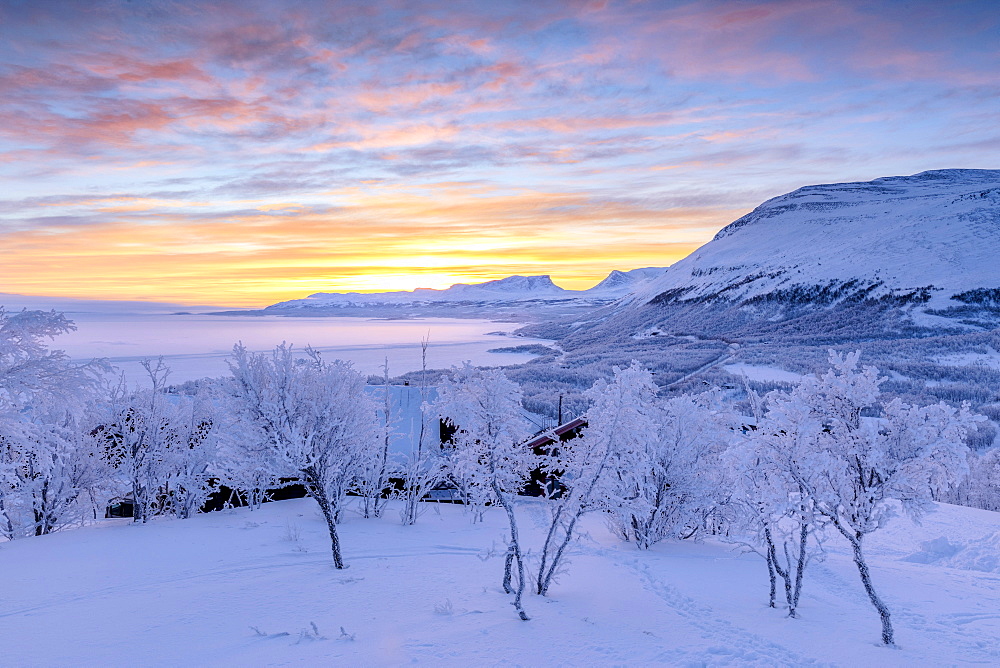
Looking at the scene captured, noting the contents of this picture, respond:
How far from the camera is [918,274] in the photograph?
102 metres

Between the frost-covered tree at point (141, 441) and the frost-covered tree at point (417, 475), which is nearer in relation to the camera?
the frost-covered tree at point (417, 475)

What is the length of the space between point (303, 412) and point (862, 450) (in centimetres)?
1242

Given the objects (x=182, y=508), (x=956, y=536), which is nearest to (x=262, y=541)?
(x=182, y=508)

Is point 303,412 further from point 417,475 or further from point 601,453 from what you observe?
point 417,475

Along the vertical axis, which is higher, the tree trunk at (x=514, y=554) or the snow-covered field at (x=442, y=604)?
the tree trunk at (x=514, y=554)

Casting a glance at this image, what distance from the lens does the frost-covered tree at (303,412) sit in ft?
46.8

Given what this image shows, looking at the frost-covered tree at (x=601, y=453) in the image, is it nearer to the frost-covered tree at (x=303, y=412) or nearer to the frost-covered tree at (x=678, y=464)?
the frost-covered tree at (x=303, y=412)

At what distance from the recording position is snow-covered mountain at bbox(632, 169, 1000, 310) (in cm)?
9900

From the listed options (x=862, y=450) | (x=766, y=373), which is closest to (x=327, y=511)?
(x=862, y=450)

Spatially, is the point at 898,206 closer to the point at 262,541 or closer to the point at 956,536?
the point at 956,536

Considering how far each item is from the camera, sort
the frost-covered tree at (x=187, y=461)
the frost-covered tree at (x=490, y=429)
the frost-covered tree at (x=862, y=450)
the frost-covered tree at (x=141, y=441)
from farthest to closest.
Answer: the frost-covered tree at (x=187, y=461)
the frost-covered tree at (x=141, y=441)
the frost-covered tree at (x=490, y=429)
the frost-covered tree at (x=862, y=450)

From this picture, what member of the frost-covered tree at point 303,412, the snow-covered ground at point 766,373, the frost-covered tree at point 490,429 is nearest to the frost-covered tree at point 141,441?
the frost-covered tree at point 303,412

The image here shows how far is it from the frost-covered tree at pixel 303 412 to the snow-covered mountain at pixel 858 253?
101638 mm

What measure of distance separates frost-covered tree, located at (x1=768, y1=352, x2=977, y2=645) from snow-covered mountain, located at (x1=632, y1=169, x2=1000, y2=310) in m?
99.1
